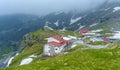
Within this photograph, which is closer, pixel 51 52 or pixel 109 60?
pixel 109 60

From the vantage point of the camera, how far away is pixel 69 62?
33781 mm

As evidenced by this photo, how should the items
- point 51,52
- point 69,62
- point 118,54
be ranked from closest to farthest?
point 69,62 < point 118,54 < point 51,52

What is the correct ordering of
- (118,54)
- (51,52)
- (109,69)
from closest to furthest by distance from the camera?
1. (109,69)
2. (118,54)
3. (51,52)

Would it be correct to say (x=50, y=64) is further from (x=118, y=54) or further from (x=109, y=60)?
(x=118, y=54)

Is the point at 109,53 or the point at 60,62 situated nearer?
the point at 60,62

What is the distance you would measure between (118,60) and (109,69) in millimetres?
3767

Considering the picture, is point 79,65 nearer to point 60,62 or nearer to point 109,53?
point 60,62

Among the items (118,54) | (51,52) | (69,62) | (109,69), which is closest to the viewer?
(109,69)

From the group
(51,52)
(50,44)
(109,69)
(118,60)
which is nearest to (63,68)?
(109,69)

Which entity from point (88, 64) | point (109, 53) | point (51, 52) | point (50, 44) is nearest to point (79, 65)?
point (88, 64)

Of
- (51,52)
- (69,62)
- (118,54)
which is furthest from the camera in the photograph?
(51,52)

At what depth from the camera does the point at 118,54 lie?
37.5 m

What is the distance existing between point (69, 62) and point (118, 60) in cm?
530

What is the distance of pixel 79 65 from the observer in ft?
107
